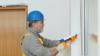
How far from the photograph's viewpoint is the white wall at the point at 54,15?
3820mm

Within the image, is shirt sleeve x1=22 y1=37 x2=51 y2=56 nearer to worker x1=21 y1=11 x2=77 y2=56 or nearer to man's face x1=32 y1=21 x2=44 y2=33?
worker x1=21 y1=11 x2=77 y2=56

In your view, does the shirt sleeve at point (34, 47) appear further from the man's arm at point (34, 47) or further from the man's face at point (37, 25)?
the man's face at point (37, 25)

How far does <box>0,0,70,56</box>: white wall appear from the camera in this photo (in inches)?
150

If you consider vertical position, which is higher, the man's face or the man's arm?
the man's face

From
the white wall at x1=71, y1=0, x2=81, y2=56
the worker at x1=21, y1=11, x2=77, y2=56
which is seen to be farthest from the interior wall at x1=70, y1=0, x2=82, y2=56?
the worker at x1=21, y1=11, x2=77, y2=56

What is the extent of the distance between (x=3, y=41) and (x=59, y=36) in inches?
39.3

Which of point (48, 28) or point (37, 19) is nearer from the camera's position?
point (37, 19)

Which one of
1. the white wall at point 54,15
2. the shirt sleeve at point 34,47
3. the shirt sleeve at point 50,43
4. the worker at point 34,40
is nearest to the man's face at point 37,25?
the worker at point 34,40

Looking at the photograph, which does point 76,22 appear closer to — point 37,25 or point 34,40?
point 37,25

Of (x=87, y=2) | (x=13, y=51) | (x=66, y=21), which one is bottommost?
(x=13, y=51)

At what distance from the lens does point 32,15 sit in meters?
2.43

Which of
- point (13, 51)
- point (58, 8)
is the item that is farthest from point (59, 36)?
point (13, 51)

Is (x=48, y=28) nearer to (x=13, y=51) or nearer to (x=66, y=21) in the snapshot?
(x=66, y=21)

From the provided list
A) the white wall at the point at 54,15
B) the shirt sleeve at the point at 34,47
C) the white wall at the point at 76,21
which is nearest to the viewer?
the shirt sleeve at the point at 34,47
